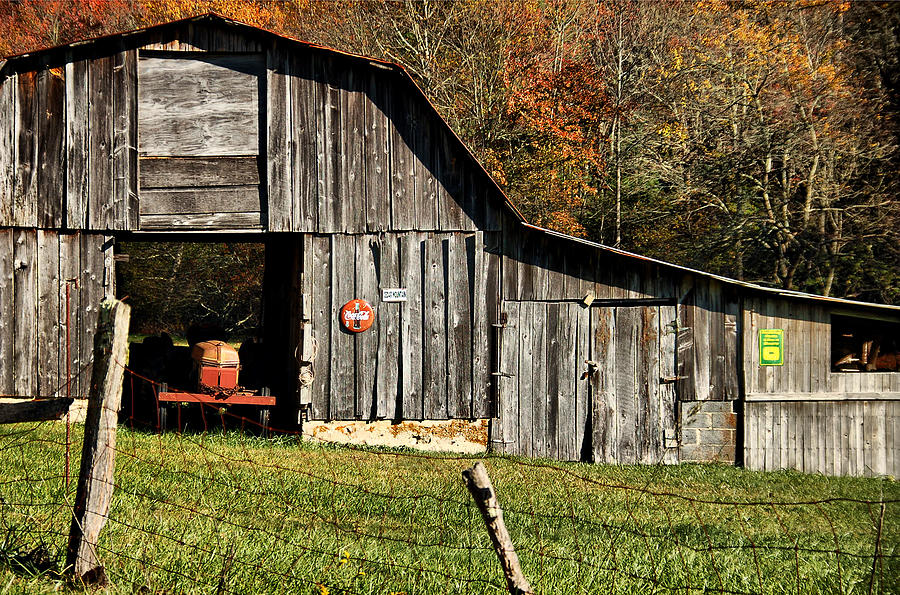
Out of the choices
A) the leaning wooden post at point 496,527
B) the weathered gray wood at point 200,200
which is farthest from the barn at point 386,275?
the leaning wooden post at point 496,527

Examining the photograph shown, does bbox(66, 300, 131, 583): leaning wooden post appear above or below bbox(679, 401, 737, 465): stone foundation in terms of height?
above

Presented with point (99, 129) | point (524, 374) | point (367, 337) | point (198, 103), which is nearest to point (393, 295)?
point (367, 337)

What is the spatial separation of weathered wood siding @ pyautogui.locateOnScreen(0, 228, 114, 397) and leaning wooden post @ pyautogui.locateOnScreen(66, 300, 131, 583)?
7542 mm

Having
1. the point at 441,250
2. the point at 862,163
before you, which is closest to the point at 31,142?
the point at 441,250

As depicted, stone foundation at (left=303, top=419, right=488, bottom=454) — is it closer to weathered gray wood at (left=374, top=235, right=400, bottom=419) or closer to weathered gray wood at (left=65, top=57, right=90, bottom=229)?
weathered gray wood at (left=374, top=235, right=400, bottom=419)

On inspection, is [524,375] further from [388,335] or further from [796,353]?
[796,353]

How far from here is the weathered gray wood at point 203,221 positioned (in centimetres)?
1208

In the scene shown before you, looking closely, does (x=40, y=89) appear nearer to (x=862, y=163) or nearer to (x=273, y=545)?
(x=273, y=545)

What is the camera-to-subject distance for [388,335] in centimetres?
1272

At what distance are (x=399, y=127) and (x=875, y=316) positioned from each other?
316 inches

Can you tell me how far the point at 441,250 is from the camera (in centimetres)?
1273

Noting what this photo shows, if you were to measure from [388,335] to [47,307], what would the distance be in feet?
15.7

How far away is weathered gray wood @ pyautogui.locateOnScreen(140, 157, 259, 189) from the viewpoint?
12.1m

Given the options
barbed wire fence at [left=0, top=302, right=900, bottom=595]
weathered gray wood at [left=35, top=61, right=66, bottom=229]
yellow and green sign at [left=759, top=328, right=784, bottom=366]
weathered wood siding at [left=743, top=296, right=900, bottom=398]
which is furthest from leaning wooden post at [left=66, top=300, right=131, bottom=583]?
yellow and green sign at [left=759, top=328, right=784, bottom=366]
